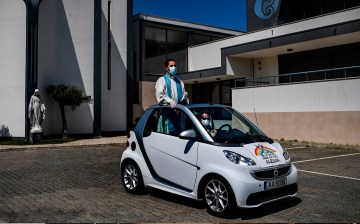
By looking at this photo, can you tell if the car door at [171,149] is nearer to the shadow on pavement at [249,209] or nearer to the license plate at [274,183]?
the shadow on pavement at [249,209]

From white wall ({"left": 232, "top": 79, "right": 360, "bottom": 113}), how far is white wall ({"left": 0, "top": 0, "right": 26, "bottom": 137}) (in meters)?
11.0

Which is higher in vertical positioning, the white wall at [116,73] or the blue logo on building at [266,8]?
the blue logo on building at [266,8]

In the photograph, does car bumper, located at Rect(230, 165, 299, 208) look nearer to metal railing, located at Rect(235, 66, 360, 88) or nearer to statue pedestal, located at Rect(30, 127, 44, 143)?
metal railing, located at Rect(235, 66, 360, 88)

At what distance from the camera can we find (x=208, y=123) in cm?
573

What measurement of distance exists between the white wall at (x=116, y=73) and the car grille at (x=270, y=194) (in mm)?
17551

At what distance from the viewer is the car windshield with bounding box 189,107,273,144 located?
17.7ft

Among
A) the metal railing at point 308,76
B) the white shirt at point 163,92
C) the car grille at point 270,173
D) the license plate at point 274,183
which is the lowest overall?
the license plate at point 274,183

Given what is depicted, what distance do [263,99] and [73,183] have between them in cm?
1232

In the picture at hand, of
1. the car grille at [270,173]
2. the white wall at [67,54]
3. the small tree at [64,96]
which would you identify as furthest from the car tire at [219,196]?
the white wall at [67,54]

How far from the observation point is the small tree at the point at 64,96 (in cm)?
1855

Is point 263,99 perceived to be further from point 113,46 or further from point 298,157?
point 113,46

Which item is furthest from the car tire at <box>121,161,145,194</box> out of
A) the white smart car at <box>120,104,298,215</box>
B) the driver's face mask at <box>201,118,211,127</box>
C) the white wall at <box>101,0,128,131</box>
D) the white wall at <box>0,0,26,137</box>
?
the white wall at <box>101,0,128,131</box>

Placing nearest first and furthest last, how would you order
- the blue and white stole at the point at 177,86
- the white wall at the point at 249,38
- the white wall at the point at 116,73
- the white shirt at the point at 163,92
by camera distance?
the white shirt at the point at 163,92
the blue and white stole at the point at 177,86
the white wall at the point at 249,38
the white wall at the point at 116,73

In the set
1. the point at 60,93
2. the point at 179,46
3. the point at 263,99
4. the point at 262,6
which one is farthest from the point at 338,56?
the point at 60,93
